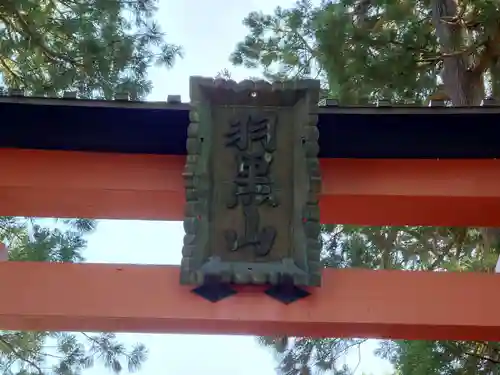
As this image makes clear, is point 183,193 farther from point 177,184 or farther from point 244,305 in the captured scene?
point 244,305

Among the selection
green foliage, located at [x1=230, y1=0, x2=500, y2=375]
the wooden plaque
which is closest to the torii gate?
the wooden plaque

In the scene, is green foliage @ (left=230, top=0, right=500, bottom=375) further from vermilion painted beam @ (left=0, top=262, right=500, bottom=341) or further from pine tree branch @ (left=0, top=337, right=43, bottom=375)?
pine tree branch @ (left=0, top=337, right=43, bottom=375)

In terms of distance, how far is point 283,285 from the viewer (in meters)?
2.38

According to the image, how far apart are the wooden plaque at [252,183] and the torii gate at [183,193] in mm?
135

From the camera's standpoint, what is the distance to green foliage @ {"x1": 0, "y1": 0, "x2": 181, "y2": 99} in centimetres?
429

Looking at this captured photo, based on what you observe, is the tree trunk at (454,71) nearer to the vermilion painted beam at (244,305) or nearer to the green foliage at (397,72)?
the green foliage at (397,72)

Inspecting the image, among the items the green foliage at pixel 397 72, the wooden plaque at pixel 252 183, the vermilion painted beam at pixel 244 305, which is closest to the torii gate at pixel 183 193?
the vermilion painted beam at pixel 244 305

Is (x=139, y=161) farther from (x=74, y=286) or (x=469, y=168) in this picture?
(x=469, y=168)

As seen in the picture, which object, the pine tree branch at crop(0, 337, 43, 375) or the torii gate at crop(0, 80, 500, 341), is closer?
the torii gate at crop(0, 80, 500, 341)

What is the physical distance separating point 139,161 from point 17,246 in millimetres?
1992

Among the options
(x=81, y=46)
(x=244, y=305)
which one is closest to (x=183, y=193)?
(x=244, y=305)

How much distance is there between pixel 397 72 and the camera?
14.0 ft

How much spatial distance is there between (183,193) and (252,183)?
0.35m

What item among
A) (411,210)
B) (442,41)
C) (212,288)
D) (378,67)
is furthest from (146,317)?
(442,41)
